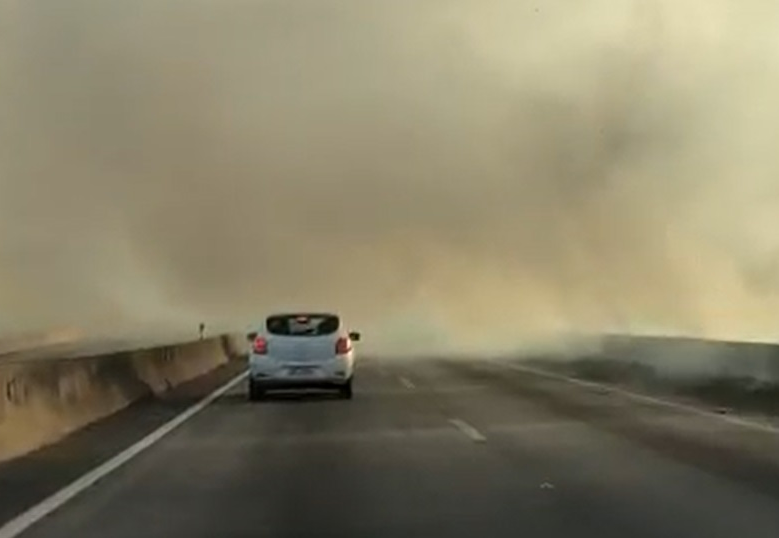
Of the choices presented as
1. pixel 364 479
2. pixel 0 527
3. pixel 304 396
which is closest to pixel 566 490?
pixel 364 479

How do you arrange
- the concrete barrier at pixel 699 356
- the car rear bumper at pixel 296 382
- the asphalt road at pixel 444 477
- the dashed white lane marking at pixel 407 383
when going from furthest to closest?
the dashed white lane marking at pixel 407 383 → the car rear bumper at pixel 296 382 → the concrete barrier at pixel 699 356 → the asphalt road at pixel 444 477

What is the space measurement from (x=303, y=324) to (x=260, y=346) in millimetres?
1107

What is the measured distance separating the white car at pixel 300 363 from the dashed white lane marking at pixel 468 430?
6.43 m

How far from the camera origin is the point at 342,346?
95.0 feet

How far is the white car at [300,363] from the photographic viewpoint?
28547 millimetres

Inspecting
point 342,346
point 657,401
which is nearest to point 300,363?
point 342,346

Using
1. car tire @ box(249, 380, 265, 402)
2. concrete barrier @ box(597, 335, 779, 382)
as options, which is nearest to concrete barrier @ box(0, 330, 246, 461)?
car tire @ box(249, 380, 265, 402)

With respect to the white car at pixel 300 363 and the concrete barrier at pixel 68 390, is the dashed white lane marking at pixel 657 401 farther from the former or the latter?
the concrete barrier at pixel 68 390

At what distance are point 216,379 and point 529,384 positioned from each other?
341 inches

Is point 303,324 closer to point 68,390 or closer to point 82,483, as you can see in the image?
point 68,390

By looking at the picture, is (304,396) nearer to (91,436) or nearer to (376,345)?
(91,436)

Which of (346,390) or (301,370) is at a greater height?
(301,370)

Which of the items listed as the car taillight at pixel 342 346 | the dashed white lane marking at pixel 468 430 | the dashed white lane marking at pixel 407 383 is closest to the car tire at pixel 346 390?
the car taillight at pixel 342 346

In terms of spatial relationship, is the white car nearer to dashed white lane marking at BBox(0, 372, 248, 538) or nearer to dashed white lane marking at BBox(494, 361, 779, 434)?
dashed white lane marking at BBox(0, 372, 248, 538)
